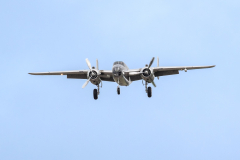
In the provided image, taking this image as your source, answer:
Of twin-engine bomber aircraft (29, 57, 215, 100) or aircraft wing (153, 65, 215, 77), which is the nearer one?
twin-engine bomber aircraft (29, 57, 215, 100)

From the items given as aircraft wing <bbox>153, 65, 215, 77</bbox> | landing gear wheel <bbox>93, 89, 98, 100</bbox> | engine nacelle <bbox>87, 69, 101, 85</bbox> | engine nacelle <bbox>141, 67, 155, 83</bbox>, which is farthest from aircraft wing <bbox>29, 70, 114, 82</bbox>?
aircraft wing <bbox>153, 65, 215, 77</bbox>

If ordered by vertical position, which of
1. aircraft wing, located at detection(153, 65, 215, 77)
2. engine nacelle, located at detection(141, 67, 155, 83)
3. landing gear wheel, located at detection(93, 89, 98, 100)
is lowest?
landing gear wheel, located at detection(93, 89, 98, 100)

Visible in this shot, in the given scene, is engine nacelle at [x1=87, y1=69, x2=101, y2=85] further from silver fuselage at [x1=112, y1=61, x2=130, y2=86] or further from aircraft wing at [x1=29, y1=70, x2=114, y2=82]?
silver fuselage at [x1=112, y1=61, x2=130, y2=86]

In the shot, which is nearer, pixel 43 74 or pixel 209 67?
pixel 209 67

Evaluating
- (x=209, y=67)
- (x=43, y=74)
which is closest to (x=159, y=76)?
(x=209, y=67)

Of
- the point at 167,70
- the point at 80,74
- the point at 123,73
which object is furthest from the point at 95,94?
the point at 167,70

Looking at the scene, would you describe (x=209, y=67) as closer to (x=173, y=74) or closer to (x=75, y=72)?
(x=173, y=74)

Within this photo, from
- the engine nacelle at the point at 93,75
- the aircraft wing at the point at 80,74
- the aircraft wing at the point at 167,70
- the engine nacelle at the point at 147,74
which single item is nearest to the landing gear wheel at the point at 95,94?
the engine nacelle at the point at 93,75

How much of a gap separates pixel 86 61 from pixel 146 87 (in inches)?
295

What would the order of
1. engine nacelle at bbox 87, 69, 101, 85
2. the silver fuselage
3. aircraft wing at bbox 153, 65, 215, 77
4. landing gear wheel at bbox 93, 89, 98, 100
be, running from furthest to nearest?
landing gear wheel at bbox 93, 89, 98, 100, aircraft wing at bbox 153, 65, 215, 77, engine nacelle at bbox 87, 69, 101, 85, the silver fuselage

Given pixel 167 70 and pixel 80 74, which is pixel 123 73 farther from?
pixel 80 74

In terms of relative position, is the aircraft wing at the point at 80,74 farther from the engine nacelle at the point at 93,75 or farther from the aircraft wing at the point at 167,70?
the aircraft wing at the point at 167,70

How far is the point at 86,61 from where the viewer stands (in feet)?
155

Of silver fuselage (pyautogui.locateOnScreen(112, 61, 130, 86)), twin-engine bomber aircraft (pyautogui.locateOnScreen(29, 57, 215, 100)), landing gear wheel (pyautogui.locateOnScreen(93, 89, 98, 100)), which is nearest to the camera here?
silver fuselage (pyautogui.locateOnScreen(112, 61, 130, 86))
